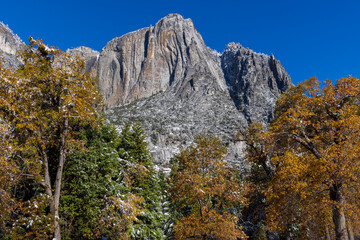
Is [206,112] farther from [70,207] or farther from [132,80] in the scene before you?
[70,207]

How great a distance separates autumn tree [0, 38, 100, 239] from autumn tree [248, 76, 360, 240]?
9.15 meters

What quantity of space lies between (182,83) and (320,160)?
15018 centimetres

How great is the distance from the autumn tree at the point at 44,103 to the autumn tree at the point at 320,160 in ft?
30.0

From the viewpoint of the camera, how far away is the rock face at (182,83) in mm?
125562

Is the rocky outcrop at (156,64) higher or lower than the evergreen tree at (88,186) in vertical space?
higher

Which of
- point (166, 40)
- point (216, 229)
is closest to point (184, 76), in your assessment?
point (166, 40)

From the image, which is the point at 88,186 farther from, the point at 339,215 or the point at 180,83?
the point at 180,83

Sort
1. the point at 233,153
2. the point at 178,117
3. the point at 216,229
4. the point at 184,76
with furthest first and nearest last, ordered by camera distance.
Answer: the point at 184,76
the point at 178,117
the point at 233,153
the point at 216,229

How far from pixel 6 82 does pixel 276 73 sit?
180 metres

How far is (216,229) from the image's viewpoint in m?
14.0

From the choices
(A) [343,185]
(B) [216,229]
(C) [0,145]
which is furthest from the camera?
(B) [216,229]

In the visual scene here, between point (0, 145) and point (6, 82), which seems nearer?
point (0, 145)

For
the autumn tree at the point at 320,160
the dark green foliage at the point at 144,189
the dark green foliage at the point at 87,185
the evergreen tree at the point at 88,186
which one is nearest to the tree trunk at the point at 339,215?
the autumn tree at the point at 320,160

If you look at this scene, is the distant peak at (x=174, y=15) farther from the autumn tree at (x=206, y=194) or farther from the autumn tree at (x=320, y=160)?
the autumn tree at (x=320, y=160)
